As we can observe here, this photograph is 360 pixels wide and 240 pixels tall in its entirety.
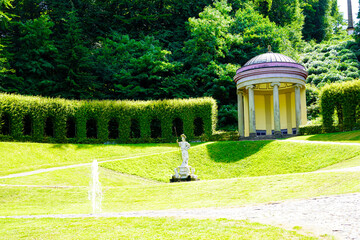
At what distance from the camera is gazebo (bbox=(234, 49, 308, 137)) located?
34.8 meters

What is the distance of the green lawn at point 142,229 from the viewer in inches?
347

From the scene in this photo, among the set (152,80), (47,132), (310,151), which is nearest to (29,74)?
(47,132)

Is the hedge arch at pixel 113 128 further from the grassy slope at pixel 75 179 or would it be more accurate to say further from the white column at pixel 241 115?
the grassy slope at pixel 75 179

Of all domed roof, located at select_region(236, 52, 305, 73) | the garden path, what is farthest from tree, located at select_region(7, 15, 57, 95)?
the garden path

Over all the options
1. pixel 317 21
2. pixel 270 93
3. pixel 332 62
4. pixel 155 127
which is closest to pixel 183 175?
pixel 155 127

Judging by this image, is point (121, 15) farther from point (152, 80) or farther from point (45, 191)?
point (45, 191)

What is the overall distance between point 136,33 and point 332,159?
3714 cm

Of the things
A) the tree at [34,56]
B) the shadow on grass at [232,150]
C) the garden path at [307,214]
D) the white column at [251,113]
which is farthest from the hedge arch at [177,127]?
the garden path at [307,214]

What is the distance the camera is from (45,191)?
1917cm

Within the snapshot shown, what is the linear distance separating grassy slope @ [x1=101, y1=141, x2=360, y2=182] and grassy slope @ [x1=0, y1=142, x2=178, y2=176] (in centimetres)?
Result: 398

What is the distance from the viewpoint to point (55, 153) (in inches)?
1226

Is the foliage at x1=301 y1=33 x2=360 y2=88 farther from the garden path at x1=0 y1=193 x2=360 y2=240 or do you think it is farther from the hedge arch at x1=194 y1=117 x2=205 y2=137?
the garden path at x1=0 y1=193 x2=360 y2=240

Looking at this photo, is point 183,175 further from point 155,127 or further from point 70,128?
point 70,128

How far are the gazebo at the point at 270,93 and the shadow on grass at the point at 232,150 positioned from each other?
14.3ft
